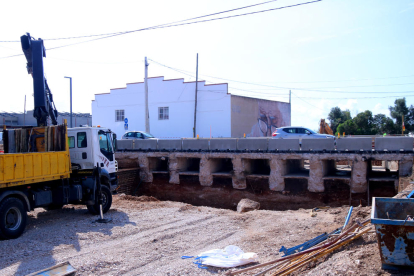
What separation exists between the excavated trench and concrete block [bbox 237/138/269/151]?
441 mm

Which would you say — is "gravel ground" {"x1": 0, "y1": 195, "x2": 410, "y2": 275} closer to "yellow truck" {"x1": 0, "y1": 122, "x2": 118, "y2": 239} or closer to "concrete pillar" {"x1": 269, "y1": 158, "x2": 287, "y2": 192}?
"yellow truck" {"x1": 0, "y1": 122, "x2": 118, "y2": 239}

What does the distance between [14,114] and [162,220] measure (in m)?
49.7

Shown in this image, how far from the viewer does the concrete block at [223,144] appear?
19.7 meters

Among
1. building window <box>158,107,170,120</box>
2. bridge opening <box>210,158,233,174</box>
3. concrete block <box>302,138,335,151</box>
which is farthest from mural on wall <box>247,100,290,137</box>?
concrete block <box>302,138,335,151</box>

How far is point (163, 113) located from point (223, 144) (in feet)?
57.1

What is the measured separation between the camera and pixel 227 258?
22.8 ft

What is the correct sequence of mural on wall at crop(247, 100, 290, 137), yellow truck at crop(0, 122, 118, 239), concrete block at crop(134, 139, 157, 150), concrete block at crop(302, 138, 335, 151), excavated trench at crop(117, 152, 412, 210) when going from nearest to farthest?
yellow truck at crop(0, 122, 118, 239)
excavated trench at crop(117, 152, 412, 210)
concrete block at crop(302, 138, 335, 151)
concrete block at crop(134, 139, 157, 150)
mural on wall at crop(247, 100, 290, 137)

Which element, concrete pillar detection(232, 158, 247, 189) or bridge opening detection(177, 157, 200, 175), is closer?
concrete pillar detection(232, 158, 247, 189)

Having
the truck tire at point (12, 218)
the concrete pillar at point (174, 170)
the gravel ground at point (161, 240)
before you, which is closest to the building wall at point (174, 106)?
the concrete pillar at point (174, 170)

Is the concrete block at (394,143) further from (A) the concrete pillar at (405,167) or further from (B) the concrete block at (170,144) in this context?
(B) the concrete block at (170,144)

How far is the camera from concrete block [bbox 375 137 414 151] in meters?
15.9

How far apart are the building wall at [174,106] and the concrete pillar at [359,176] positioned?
680 inches

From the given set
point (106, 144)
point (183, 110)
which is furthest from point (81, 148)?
point (183, 110)

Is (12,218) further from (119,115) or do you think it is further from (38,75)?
(119,115)
